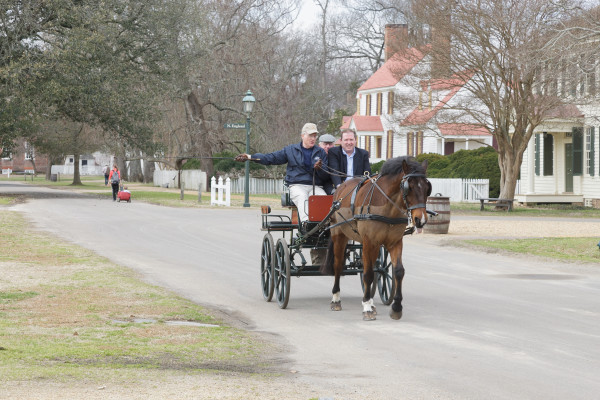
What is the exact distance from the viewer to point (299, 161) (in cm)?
1227

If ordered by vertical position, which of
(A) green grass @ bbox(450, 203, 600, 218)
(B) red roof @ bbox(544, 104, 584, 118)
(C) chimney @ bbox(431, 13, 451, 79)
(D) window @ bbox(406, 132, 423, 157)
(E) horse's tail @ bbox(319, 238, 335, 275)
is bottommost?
Result: (A) green grass @ bbox(450, 203, 600, 218)

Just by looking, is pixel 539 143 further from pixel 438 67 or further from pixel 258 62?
pixel 258 62

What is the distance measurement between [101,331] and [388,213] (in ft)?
11.8

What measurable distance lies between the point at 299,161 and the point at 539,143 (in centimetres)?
3148

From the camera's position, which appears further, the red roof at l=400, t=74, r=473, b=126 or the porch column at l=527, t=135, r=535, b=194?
the porch column at l=527, t=135, r=535, b=194

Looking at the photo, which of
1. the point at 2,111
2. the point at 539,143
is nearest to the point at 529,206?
the point at 539,143

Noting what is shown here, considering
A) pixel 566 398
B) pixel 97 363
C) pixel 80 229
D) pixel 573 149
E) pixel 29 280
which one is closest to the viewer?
pixel 566 398

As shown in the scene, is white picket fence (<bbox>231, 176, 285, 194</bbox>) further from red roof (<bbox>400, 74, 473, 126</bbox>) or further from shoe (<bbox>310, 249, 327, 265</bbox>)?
shoe (<bbox>310, 249, 327, 265</bbox>)

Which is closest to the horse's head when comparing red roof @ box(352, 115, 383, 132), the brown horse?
the brown horse

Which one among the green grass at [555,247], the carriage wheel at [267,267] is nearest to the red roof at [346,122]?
the green grass at [555,247]

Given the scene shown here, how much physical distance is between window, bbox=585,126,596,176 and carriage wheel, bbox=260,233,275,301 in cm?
2922

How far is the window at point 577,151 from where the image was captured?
3934cm

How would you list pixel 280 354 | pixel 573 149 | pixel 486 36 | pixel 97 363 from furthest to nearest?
1. pixel 573 149
2. pixel 486 36
3. pixel 280 354
4. pixel 97 363

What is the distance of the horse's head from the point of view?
10258 mm
